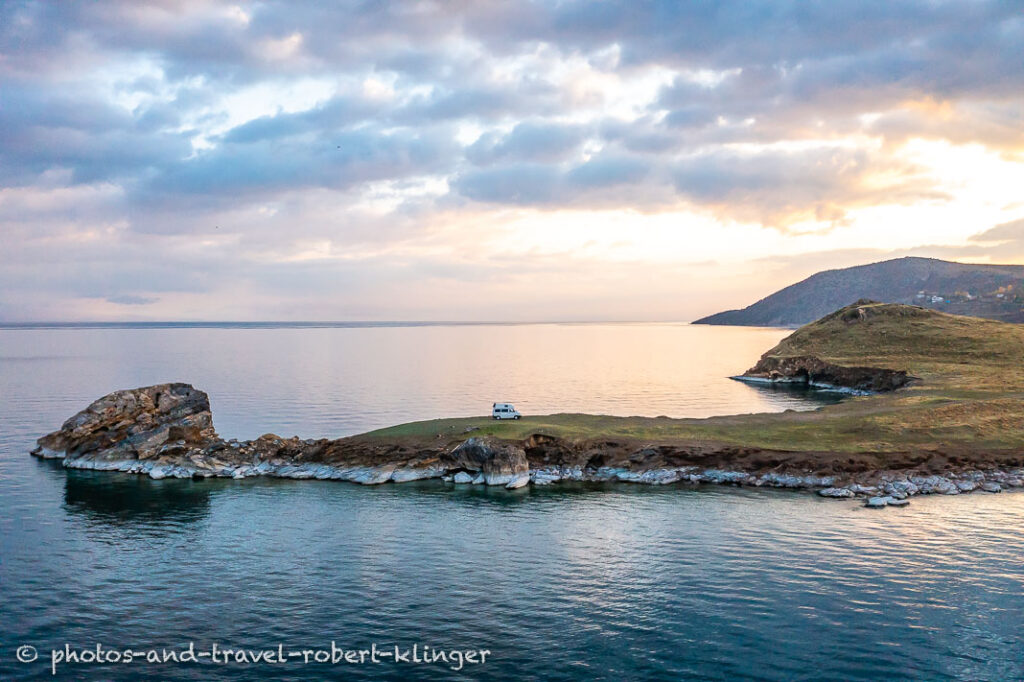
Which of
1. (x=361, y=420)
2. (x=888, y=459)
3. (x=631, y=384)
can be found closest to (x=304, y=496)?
(x=361, y=420)

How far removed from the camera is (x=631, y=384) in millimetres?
173875

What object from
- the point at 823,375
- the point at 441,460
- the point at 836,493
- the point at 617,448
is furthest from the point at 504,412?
the point at 823,375

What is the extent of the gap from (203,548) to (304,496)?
16100 mm

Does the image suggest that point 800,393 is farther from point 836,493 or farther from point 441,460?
point 441,460

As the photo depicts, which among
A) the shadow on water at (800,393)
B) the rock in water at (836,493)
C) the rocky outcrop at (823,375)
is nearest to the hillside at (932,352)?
the rocky outcrop at (823,375)

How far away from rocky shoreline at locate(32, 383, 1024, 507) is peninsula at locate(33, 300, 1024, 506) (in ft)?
0.52

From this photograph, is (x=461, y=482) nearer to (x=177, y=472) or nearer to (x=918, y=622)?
(x=177, y=472)

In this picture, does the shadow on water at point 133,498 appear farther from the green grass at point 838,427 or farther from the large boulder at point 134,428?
the green grass at point 838,427

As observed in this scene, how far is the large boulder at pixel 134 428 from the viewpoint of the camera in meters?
80.6

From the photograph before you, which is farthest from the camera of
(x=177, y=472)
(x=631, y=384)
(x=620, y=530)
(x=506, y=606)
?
(x=631, y=384)

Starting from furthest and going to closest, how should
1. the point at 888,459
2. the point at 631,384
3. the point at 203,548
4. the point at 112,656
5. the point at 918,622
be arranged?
the point at 631,384 → the point at 888,459 → the point at 203,548 → the point at 918,622 → the point at 112,656

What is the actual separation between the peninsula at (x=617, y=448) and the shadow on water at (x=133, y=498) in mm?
2854

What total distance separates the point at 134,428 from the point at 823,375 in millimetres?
159218

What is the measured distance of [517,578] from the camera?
141ft
